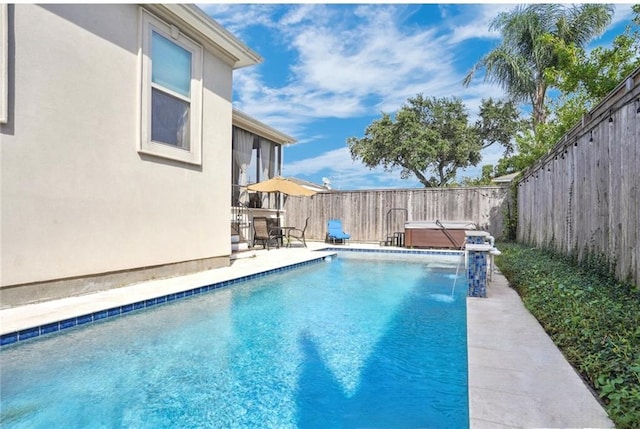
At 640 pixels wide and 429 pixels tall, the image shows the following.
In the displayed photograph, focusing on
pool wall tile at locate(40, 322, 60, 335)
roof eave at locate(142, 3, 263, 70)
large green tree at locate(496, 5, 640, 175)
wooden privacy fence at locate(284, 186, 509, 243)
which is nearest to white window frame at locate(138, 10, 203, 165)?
roof eave at locate(142, 3, 263, 70)

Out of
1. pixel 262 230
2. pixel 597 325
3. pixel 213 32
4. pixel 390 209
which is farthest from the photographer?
pixel 390 209

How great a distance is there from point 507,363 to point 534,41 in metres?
16.0

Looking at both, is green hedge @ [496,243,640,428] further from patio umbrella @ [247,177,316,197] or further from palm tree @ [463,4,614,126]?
palm tree @ [463,4,614,126]

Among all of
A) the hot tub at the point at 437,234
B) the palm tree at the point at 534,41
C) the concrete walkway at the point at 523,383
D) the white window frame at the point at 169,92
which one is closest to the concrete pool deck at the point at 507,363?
the concrete walkway at the point at 523,383

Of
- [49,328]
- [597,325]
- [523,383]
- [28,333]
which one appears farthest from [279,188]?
[523,383]

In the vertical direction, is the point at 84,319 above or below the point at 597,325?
below

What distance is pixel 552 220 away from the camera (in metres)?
6.50

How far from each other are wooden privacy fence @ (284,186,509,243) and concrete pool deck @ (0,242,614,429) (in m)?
8.60

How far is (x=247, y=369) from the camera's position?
128 inches

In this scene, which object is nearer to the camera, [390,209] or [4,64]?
[4,64]

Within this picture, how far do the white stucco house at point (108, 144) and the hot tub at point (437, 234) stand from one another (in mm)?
7448

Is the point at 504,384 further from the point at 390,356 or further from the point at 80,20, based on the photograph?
the point at 80,20

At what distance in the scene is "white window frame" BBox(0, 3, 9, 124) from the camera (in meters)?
3.99

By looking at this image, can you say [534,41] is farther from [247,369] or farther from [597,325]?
A: [247,369]
